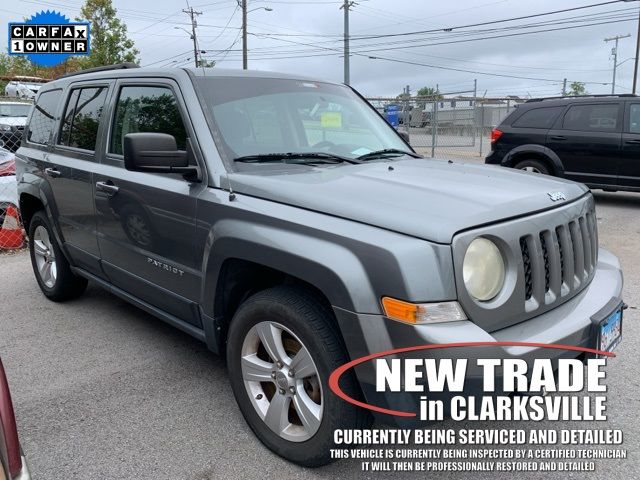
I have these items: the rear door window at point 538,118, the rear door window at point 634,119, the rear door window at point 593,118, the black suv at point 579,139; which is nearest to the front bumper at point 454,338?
the black suv at point 579,139

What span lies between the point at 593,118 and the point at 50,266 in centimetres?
866

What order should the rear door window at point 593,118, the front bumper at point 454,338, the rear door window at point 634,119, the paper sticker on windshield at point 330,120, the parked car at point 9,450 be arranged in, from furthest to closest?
the rear door window at point 593,118
the rear door window at point 634,119
the paper sticker on windshield at point 330,120
the front bumper at point 454,338
the parked car at point 9,450

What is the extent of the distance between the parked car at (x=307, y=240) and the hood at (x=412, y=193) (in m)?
0.01

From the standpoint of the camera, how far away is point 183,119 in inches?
123

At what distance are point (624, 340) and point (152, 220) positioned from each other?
339 cm

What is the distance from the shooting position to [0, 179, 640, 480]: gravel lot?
266 cm

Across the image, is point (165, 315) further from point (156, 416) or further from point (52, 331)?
point (52, 331)

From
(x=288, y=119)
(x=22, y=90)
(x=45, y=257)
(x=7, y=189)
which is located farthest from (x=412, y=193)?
(x=22, y=90)

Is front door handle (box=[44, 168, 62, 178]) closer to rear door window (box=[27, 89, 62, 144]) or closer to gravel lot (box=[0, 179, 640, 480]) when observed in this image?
rear door window (box=[27, 89, 62, 144])

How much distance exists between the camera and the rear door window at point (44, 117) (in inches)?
183

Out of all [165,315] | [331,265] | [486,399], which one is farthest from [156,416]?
[486,399]

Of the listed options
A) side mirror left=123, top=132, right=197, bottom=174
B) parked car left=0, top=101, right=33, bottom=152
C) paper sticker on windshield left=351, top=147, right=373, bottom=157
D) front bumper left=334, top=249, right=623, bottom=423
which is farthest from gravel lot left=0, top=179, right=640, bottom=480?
parked car left=0, top=101, right=33, bottom=152

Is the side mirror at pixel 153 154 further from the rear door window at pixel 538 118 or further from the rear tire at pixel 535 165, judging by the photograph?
the rear door window at pixel 538 118

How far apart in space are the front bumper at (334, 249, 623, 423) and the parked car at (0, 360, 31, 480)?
1.20 metres
